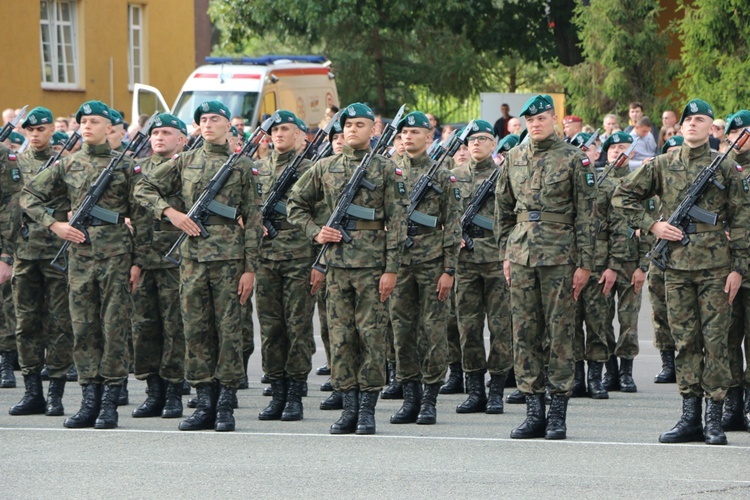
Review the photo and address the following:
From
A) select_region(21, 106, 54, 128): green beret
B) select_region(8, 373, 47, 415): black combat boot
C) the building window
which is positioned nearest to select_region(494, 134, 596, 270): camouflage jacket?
select_region(8, 373, 47, 415): black combat boot

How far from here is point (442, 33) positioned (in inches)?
1570

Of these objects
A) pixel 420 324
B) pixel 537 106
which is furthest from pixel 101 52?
pixel 537 106

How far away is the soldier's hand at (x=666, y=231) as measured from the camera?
29.8 feet

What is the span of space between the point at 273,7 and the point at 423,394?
22.7 meters

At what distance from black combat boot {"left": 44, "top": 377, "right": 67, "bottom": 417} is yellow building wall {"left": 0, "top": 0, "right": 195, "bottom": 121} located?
2060 cm

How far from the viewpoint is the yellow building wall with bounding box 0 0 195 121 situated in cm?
3022

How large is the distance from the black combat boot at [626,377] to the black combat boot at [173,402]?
362 centimetres

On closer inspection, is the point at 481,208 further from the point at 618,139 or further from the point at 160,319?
the point at 160,319

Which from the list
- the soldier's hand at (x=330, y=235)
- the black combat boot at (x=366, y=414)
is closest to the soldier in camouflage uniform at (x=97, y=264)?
the soldier's hand at (x=330, y=235)

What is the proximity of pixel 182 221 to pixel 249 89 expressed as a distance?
1717 centimetres

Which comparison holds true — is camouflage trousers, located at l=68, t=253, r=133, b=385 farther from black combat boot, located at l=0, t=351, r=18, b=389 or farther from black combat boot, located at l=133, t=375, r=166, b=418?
black combat boot, located at l=0, t=351, r=18, b=389

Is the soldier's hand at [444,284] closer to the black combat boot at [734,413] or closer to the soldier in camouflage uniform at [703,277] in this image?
the soldier in camouflage uniform at [703,277]

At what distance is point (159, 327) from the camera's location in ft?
33.9

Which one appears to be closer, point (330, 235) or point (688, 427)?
point (688, 427)
